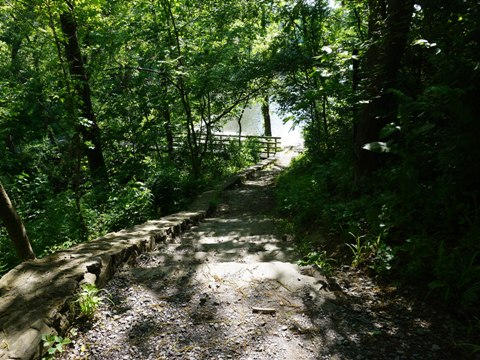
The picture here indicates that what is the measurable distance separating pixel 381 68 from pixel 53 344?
148 inches

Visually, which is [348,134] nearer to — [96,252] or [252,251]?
[252,251]

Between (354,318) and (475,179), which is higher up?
(475,179)

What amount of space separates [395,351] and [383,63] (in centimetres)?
299

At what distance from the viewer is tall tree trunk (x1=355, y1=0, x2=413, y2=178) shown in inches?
121

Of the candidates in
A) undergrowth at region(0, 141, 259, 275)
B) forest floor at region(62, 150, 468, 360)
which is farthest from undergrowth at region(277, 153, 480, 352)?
undergrowth at region(0, 141, 259, 275)

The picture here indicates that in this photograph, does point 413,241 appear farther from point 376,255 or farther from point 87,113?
point 87,113

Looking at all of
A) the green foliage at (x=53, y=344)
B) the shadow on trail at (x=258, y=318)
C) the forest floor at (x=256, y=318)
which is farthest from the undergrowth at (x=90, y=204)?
the green foliage at (x=53, y=344)

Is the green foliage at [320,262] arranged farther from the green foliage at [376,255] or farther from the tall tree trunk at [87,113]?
the tall tree trunk at [87,113]

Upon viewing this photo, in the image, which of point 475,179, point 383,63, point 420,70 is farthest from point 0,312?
point 420,70

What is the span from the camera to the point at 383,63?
137 inches

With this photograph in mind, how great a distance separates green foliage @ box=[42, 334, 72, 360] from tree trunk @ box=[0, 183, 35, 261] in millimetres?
1900

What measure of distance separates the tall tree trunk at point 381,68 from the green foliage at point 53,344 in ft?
9.64

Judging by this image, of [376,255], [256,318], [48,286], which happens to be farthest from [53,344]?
[376,255]

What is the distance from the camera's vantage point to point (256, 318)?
2090mm
